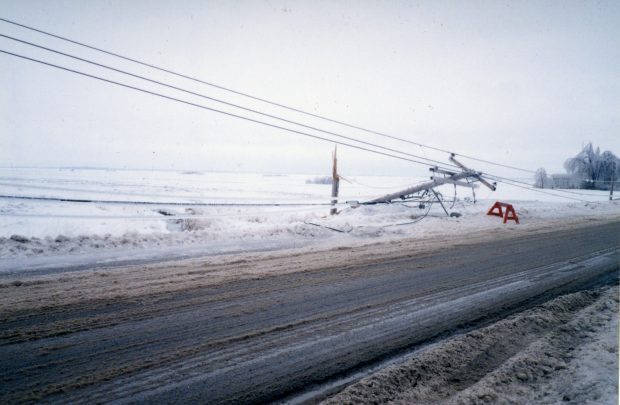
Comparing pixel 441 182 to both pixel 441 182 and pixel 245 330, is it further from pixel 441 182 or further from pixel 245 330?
pixel 245 330

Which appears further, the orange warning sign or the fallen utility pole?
the fallen utility pole

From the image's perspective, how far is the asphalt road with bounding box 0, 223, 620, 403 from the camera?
284cm

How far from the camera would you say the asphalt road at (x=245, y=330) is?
2838mm

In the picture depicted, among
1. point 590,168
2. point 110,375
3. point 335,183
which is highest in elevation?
point 590,168

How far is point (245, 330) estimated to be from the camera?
3869 millimetres

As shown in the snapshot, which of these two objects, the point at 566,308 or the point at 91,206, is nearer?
the point at 566,308

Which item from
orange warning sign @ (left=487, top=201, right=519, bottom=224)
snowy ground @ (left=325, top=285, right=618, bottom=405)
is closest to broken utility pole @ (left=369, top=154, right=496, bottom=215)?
orange warning sign @ (left=487, top=201, right=519, bottom=224)

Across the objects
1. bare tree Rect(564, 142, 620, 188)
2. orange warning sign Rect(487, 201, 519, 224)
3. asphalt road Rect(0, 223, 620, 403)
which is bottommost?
asphalt road Rect(0, 223, 620, 403)

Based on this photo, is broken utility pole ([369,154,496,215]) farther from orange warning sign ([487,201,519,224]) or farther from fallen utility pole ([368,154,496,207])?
orange warning sign ([487,201,519,224])

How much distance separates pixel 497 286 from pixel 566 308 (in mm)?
1101

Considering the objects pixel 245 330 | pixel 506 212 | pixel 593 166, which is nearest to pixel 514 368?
pixel 245 330

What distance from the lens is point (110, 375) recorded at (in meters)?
2.93

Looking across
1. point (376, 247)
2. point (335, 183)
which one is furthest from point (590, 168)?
point (376, 247)

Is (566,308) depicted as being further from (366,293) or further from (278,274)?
(278,274)
